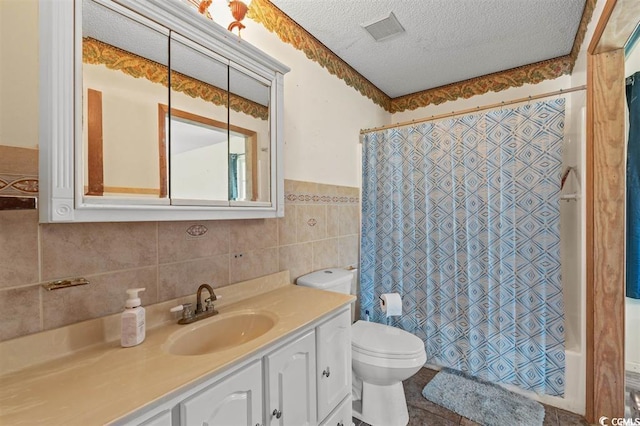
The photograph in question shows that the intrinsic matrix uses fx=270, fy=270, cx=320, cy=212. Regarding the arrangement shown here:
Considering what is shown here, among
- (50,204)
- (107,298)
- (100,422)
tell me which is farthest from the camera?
(107,298)

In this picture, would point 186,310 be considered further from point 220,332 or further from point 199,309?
point 220,332

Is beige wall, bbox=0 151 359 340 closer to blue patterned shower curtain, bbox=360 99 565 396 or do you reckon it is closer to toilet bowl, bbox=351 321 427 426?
toilet bowl, bbox=351 321 427 426

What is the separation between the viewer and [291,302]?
126cm

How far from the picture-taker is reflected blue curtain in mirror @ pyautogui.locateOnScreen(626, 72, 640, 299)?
65.4 inches

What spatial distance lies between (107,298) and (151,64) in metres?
0.84

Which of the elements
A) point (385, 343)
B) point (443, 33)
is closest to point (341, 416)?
point (385, 343)

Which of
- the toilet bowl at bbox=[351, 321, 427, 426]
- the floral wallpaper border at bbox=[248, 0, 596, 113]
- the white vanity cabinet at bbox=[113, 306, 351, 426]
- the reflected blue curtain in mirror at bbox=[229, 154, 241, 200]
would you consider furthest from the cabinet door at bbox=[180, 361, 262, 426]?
the floral wallpaper border at bbox=[248, 0, 596, 113]

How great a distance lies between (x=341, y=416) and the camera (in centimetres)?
127

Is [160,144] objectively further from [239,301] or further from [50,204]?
[239,301]

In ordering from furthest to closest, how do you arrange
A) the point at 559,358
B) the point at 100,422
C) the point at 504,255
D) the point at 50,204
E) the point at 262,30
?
the point at 504,255, the point at 559,358, the point at 262,30, the point at 50,204, the point at 100,422

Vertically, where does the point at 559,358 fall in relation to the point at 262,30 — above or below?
below

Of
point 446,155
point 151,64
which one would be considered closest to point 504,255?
point 446,155

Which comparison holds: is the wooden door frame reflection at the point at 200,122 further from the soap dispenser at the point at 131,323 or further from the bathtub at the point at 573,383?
the bathtub at the point at 573,383

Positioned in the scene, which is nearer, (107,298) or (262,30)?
(107,298)
